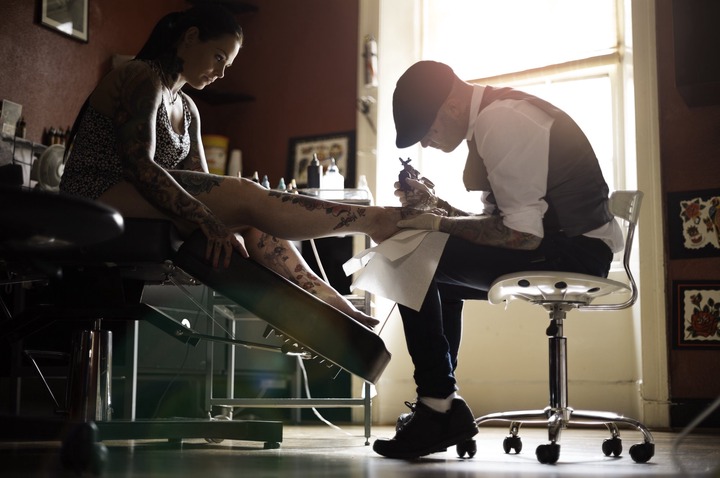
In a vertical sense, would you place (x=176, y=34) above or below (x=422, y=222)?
above

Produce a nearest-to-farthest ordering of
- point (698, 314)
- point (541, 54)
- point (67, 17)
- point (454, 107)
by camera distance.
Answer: point (454, 107) < point (698, 314) < point (67, 17) < point (541, 54)

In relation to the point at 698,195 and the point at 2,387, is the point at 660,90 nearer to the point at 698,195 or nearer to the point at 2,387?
the point at 698,195

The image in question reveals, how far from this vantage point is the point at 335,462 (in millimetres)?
1824

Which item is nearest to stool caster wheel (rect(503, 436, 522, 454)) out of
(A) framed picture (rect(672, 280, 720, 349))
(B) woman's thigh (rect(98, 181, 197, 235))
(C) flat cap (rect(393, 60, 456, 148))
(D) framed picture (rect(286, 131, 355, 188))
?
(C) flat cap (rect(393, 60, 456, 148))

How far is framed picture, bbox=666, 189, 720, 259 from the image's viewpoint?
11.7 feet

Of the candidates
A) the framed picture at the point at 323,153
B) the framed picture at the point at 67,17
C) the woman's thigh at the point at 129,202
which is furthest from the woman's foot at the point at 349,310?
the framed picture at the point at 67,17

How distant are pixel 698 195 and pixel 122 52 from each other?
2.88 meters

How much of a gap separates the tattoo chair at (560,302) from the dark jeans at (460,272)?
5 centimetres

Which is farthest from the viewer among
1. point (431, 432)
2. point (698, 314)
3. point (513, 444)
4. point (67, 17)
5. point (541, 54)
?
point (541, 54)

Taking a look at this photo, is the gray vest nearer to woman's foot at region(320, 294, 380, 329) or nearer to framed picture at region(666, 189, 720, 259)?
woman's foot at region(320, 294, 380, 329)

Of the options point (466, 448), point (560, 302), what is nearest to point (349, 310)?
point (466, 448)

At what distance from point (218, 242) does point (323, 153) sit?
Answer: 253cm

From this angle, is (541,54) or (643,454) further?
(541,54)

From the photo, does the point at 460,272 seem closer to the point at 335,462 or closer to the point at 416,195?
the point at 416,195
